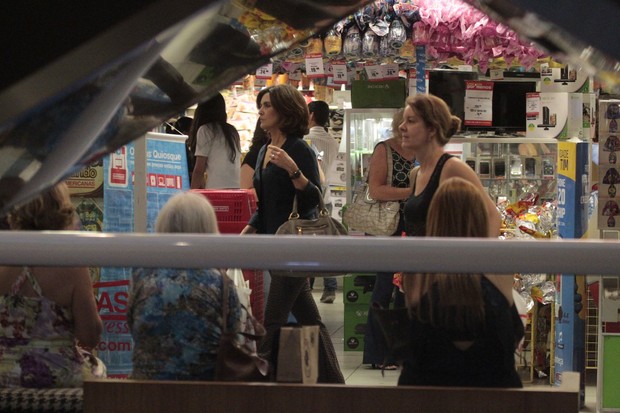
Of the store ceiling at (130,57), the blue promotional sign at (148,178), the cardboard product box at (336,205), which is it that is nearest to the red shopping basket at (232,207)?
the blue promotional sign at (148,178)

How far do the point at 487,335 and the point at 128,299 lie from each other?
52 cm

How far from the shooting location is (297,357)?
131cm

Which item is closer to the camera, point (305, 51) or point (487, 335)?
point (487, 335)

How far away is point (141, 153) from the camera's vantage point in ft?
17.9

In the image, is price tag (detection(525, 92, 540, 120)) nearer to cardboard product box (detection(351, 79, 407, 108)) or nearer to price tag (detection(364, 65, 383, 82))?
cardboard product box (detection(351, 79, 407, 108))

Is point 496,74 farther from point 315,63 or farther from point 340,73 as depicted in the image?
point 315,63

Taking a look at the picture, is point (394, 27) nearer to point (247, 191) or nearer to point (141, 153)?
point (247, 191)

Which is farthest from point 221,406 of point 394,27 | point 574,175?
point 394,27

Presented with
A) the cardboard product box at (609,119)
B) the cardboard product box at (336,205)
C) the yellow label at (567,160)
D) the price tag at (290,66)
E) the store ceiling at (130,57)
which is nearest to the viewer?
the store ceiling at (130,57)

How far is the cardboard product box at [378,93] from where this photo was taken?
7988 millimetres

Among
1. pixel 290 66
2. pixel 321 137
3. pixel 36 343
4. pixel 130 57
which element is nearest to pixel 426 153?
pixel 36 343

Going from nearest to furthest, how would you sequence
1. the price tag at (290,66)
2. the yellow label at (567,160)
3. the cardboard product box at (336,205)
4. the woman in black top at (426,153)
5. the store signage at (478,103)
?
1. the woman in black top at (426,153)
2. the yellow label at (567,160)
3. the store signage at (478,103)
4. the price tag at (290,66)
5. the cardboard product box at (336,205)

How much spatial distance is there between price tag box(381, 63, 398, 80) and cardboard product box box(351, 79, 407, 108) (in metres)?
0.04

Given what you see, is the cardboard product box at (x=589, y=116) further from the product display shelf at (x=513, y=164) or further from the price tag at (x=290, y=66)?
the price tag at (x=290, y=66)
